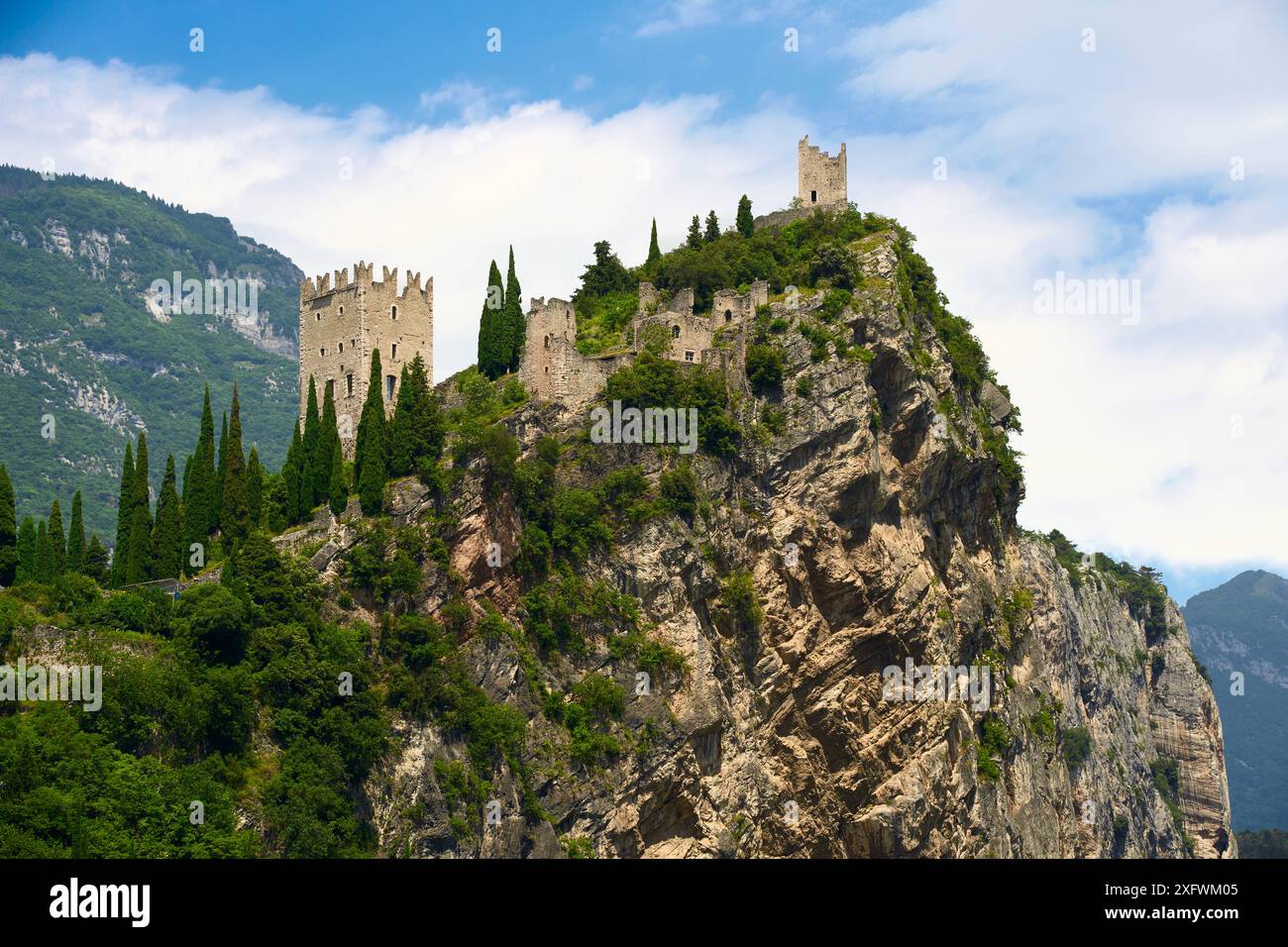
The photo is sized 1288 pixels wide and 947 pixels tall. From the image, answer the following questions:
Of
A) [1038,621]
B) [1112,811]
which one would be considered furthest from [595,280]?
[1112,811]

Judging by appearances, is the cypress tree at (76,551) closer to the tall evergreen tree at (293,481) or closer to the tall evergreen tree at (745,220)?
the tall evergreen tree at (293,481)

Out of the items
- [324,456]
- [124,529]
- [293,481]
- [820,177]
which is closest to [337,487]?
[324,456]

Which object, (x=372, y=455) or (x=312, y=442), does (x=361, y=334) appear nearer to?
(x=312, y=442)

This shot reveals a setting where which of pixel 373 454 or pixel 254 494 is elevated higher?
pixel 373 454

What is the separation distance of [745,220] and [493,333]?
18.5m

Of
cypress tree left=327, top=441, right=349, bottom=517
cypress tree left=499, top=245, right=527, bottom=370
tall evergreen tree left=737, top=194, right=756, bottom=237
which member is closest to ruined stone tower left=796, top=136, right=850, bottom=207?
tall evergreen tree left=737, top=194, right=756, bottom=237

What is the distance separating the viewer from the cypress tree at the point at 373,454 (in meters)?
67.4

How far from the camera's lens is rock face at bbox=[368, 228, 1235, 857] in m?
66.8

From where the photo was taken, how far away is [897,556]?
256 feet

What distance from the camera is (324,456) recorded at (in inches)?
2704

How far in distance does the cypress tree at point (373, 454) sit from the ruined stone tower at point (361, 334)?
6240 millimetres

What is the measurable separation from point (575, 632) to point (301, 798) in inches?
586

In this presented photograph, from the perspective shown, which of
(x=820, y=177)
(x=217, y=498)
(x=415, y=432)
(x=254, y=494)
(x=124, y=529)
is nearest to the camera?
(x=217, y=498)
